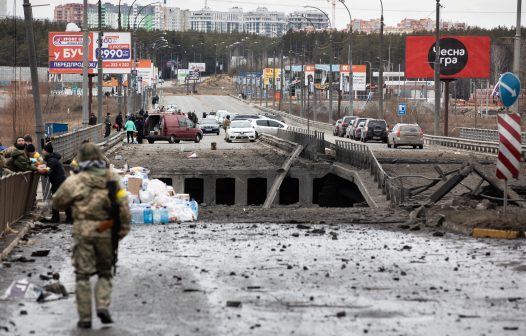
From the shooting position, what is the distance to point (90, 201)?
12.3 metres

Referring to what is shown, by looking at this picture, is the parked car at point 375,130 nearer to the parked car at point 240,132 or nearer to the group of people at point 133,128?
the parked car at point 240,132

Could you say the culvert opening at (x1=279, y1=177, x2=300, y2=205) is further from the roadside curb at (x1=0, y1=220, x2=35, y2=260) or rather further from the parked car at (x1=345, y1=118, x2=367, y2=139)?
the parked car at (x1=345, y1=118, x2=367, y2=139)

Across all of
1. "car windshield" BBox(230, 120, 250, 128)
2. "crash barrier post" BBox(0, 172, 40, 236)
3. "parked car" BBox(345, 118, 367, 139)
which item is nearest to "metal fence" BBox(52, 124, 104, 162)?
"crash barrier post" BBox(0, 172, 40, 236)

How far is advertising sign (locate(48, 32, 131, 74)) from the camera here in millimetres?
88625

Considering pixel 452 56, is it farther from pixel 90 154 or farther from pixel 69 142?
pixel 90 154

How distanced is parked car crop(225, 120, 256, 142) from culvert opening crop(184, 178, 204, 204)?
87.8ft

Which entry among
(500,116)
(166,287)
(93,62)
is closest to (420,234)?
(500,116)

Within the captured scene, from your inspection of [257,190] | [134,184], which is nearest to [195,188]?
[257,190]

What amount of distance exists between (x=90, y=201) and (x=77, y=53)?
78818 mm

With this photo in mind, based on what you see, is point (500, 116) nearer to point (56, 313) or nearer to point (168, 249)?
point (168, 249)

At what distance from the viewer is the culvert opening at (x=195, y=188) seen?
163 ft

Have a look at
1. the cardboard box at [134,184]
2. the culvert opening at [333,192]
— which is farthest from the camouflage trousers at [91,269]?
the culvert opening at [333,192]

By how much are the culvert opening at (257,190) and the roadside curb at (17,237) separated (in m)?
27.2

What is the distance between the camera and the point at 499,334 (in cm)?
1155
